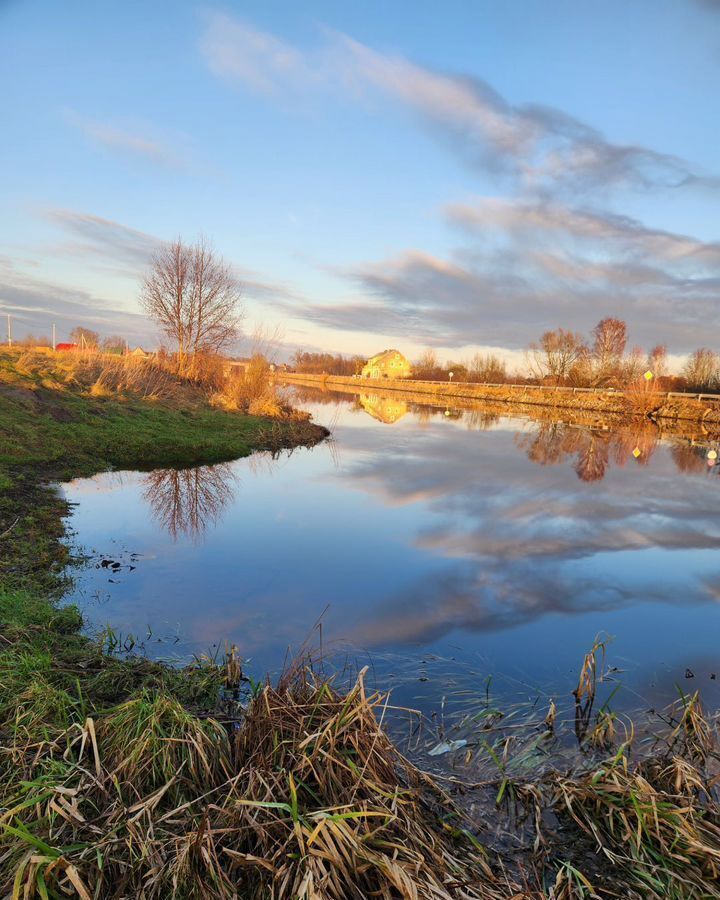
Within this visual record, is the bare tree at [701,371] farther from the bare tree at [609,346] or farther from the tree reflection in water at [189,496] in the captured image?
the tree reflection in water at [189,496]

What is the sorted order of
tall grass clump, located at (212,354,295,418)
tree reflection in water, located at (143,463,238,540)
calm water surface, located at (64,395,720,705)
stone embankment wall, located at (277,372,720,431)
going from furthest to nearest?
stone embankment wall, located at (277,372,720,431) < tall grass clump, located at (212,354,295,418) < tree reflection in water, located at (143,463,238,540) < calm water surface, located at (64,395,720,705)

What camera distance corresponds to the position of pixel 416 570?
741 cm

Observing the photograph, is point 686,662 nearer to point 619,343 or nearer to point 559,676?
point 559,676

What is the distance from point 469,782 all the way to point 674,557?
6867 millimetres

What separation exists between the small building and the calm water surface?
3521 inches

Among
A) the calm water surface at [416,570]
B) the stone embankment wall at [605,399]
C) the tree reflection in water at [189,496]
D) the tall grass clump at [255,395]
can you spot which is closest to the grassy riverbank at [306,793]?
the calm water surface at [416,570]

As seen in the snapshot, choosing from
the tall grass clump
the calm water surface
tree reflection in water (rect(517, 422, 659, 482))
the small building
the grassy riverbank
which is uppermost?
the small building

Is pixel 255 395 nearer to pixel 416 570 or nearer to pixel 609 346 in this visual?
pixel 416 570

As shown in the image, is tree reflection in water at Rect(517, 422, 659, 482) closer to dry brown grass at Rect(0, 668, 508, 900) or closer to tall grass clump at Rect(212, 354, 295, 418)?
tall grass clump at Rect(212, 354, 295, 418)

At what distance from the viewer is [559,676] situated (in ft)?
15.6

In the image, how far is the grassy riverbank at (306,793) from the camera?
87.0 inches

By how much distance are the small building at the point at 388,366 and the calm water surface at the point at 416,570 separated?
293 feet

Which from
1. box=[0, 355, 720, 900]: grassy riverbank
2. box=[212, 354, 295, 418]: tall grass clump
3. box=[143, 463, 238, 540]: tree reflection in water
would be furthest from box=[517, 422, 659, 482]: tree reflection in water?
box=[0, 355, 720, 900]: grassy riverbank

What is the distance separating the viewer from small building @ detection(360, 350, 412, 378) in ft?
338
